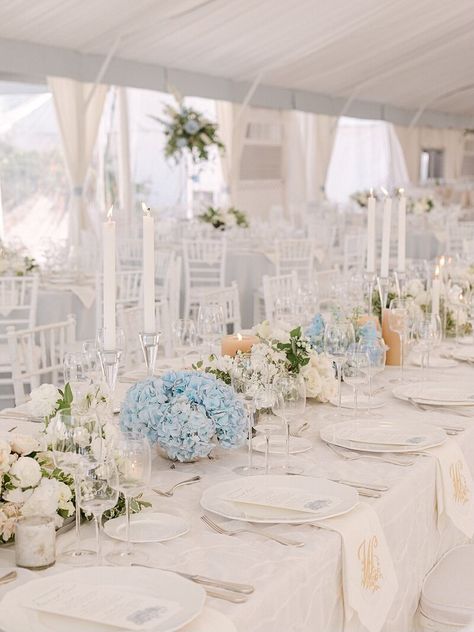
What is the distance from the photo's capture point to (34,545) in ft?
5.32

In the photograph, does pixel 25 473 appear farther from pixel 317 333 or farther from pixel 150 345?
pixel 317 333

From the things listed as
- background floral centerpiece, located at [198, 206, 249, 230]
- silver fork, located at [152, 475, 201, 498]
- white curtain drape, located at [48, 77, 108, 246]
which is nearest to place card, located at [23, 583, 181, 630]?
silver fork, located at [152, 475, 201, 498]

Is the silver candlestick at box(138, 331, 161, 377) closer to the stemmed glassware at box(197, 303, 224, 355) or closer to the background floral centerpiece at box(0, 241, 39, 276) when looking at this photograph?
the stemmed glassware at box(197, 303, 224, 355)

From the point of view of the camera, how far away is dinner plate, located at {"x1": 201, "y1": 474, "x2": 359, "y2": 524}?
6.00 feet

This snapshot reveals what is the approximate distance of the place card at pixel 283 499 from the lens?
6.12 feet

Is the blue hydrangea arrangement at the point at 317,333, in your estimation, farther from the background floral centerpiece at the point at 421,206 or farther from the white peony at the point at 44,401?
the background floral centerpiece at the point at 421,206

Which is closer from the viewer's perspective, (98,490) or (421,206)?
(98,490)

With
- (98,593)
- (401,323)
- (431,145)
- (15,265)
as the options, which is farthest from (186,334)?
(431,145)

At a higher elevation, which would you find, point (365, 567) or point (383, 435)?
point (383, 435)

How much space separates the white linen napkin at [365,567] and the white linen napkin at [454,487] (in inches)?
14.6

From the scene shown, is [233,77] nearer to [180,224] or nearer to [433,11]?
[433,11]

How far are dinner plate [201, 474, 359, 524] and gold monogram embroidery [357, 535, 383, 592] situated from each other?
78mm

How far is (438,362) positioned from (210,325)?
88 centimetres

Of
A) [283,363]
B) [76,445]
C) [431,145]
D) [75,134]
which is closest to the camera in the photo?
[76,445]
